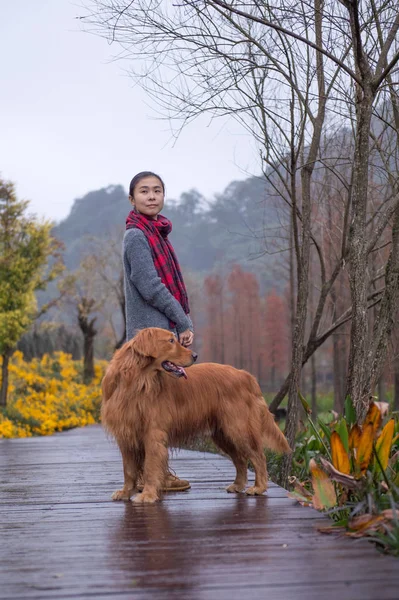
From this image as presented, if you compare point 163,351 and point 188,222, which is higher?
point 188,222

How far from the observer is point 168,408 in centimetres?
Answer: 452

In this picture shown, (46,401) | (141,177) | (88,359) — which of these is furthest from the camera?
(88,359)

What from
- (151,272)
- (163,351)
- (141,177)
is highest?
(141,177)

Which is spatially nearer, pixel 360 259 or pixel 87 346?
pixel 360 259

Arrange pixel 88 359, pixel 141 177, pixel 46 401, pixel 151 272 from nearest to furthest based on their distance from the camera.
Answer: pixel 151 272, pixel 141 177, pixel 46 401, pixel 88 359

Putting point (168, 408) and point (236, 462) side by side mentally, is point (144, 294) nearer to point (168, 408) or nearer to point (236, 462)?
point (168, 408)

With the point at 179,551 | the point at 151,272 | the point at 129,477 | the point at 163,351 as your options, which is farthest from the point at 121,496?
the point at 179,551

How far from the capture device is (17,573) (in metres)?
2.88

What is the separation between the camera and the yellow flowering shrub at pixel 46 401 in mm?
15039

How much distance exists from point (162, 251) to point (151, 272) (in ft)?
0.70

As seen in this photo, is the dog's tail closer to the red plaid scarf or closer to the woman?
the woman

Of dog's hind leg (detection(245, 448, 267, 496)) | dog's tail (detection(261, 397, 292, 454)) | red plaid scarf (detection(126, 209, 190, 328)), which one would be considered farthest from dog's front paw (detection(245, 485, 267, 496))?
red plaid scarf (detection(126, 209, 190, 328))

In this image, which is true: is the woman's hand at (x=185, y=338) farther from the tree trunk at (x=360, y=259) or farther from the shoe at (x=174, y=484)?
the tree trunk at (x=360, y=259)

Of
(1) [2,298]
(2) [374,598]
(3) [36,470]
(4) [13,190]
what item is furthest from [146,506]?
(4) [13,190]
